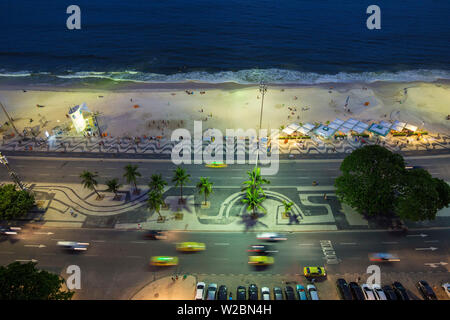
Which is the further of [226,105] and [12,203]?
[226,105]

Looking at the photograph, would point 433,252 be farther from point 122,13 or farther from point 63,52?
point 122,13

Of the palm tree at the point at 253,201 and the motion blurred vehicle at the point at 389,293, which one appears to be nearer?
the motion blurred vehicle at the point at 389,293

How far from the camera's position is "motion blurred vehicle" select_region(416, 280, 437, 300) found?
3838 centimetres

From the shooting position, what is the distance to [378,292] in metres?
38.9

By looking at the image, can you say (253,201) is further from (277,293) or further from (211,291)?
(211,291)

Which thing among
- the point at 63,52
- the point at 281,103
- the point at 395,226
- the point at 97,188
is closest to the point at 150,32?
the point at 63,52

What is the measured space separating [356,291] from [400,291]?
7.12 meters

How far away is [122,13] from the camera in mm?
195000

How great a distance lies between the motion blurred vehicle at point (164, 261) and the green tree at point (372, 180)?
36158 millimetres

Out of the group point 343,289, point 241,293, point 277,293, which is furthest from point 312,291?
point 241,293

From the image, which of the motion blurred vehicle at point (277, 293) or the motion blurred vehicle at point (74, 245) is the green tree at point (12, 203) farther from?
the motion blurred vehicle at point (277, 293)

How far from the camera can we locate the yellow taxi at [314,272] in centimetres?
4184

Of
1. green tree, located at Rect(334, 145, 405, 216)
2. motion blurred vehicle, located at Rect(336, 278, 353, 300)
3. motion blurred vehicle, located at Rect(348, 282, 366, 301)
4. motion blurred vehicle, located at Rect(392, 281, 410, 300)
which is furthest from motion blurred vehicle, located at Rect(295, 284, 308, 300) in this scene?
green tree, located at Rect(334, 145, 405, 216)

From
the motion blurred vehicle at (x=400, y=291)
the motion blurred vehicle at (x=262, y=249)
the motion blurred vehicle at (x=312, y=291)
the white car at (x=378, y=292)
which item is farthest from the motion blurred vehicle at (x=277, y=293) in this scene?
the motion blurred vehicle at (x=400, y=291)
